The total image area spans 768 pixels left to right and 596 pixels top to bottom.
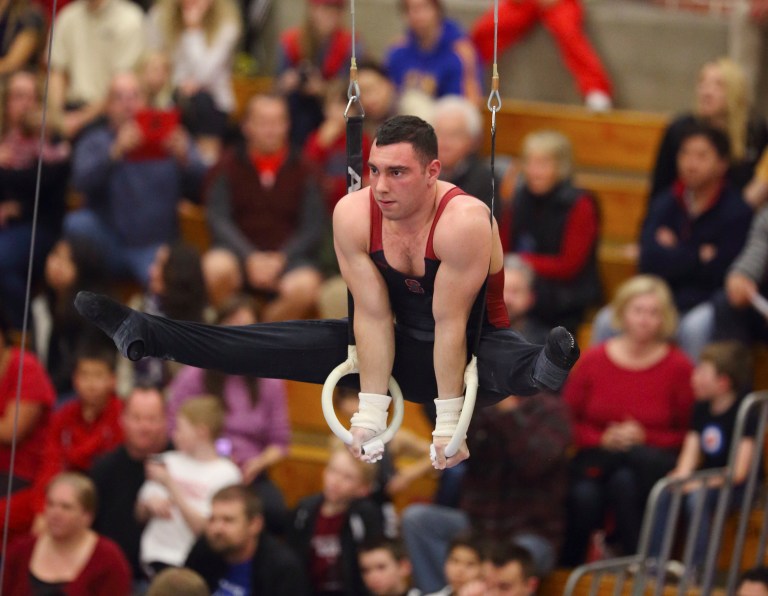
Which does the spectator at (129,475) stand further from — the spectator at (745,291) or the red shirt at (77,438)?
the spectator at (745,291)

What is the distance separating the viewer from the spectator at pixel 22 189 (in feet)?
22.2

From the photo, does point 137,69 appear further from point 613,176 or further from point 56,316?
point 613,176

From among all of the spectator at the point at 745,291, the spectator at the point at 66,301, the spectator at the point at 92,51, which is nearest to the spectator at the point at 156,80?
the spectator at the point at 92,51

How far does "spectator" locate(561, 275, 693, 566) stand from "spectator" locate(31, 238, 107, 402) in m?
2.07

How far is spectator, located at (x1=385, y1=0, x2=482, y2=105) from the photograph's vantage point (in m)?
6.80

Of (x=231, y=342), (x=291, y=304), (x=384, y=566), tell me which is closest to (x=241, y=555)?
(x=384, y=566)

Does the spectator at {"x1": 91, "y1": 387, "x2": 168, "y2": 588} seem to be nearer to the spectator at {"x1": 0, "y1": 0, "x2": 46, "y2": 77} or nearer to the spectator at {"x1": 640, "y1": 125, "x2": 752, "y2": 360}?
the spectator at {"x1": 640, "y1": 125, "x2": 752, "y2": 360}

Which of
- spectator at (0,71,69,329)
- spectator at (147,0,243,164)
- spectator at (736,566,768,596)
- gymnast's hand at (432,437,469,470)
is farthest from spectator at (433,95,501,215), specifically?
gymnast's hand at (432,437,469,470)

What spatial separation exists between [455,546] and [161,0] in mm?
3510

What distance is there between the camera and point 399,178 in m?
3.62

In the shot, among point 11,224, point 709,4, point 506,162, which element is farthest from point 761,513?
point 11,224

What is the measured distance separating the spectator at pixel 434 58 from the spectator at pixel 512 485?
6.34 feet

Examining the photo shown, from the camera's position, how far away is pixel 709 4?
24.4 feet

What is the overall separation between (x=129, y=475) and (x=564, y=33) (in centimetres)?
316
